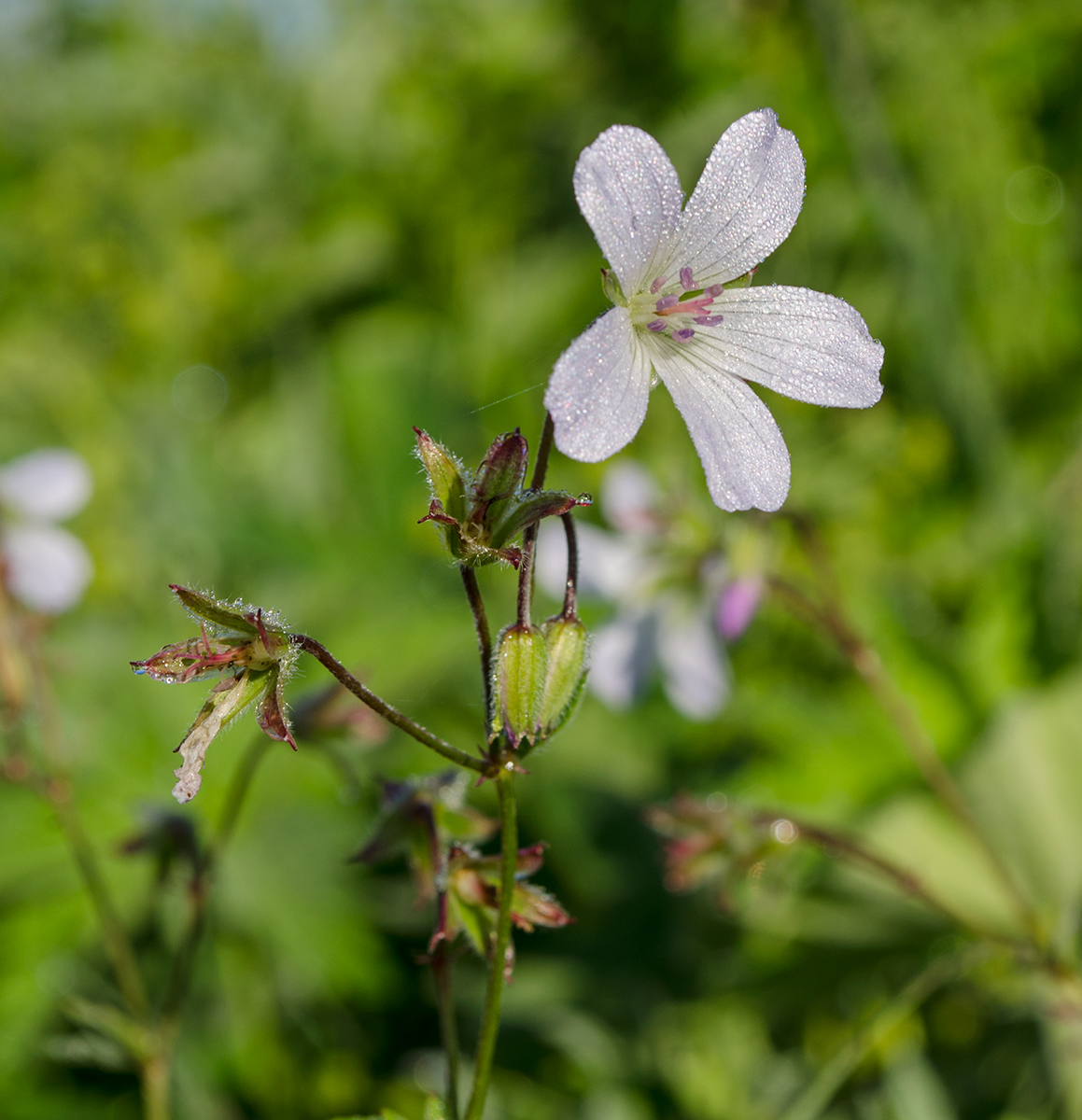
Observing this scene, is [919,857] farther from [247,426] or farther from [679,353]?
[247,426]

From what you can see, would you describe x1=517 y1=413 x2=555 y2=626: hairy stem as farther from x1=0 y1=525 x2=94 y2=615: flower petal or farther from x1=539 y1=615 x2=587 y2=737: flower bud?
x1=0 y1=525 x2=94 y2=615: flower petal

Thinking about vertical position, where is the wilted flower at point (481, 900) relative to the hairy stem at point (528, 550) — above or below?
below

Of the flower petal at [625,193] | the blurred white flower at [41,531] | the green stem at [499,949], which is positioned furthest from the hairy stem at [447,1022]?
the blurred white flower at [41,531]

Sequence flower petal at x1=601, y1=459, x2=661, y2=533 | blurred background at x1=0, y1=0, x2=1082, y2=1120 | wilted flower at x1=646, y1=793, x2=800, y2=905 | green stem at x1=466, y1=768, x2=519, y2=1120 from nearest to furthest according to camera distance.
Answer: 1. green stem at x1=466, y1=768, x2=519, y2=1120
2. wilted flower at x1=646, y1=793, x2=800, y2=905
3. flower petal at x1=601, y1=459, x2=661, y2=533
4. blurred background at x1=0, y1=0, x2=1082, y2=1120

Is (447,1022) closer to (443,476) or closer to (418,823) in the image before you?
(418,823)

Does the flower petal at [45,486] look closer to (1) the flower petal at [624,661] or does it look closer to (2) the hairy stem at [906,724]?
(1) the flower petal at [624,661]

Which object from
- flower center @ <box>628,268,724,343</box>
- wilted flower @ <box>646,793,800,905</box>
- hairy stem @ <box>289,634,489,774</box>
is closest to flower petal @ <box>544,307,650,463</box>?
flower center @ <box>628,268,724,343</box>

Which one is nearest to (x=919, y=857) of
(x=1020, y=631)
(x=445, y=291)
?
(x=1020, y=631)
